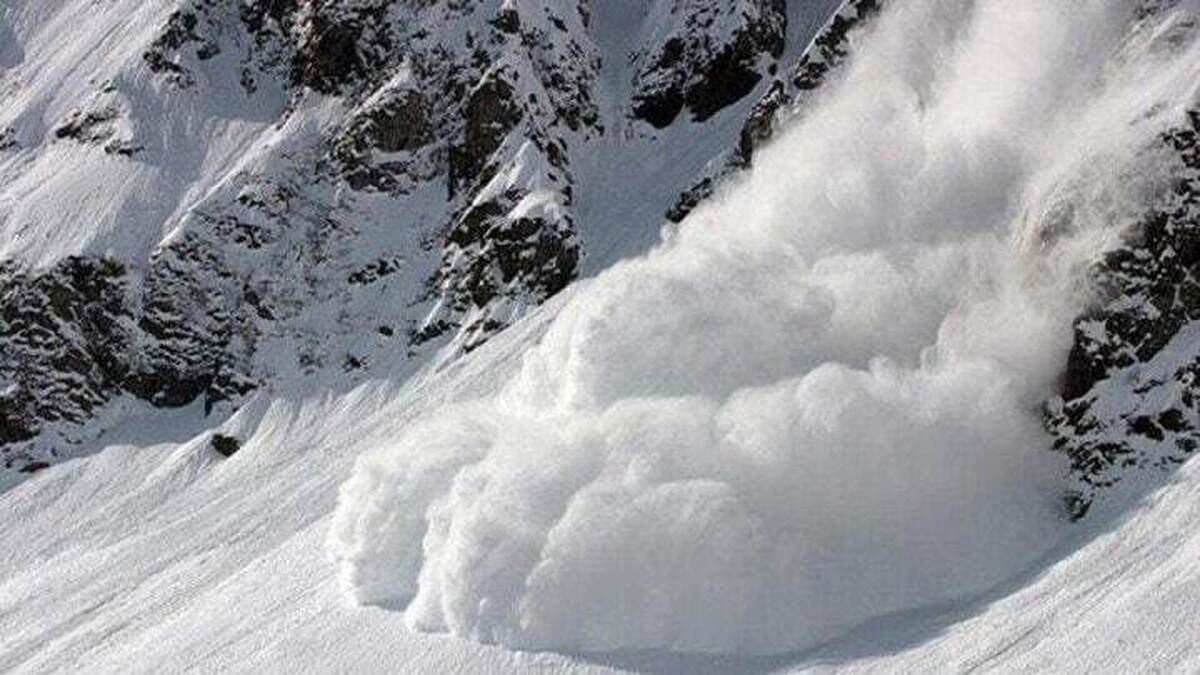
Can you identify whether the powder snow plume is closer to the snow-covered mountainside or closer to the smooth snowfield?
the snow-covered mountainside

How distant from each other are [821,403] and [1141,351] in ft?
34.3

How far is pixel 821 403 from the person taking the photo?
173 feet

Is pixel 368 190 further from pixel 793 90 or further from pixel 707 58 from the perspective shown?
pixel 793 90

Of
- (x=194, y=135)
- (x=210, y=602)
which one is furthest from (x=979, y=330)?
(x=194, y=135)

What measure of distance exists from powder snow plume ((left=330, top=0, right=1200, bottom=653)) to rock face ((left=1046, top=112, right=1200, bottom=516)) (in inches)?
32.4

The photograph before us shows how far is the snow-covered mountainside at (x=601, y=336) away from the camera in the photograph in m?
49.0

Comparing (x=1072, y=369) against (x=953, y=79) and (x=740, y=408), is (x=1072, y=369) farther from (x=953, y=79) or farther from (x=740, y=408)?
(x=953, y=79)

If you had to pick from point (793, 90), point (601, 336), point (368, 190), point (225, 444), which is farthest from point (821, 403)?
point (368, 190)

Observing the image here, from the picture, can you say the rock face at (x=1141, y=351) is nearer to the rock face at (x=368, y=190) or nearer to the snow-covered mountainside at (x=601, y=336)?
the snow-covered mountainside at (x=601, y=336)

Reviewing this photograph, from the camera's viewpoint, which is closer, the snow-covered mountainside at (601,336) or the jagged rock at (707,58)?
the snow-covered mountainside at (601,336)

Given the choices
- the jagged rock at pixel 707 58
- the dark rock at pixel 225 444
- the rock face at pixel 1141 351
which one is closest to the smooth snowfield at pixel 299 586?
the dark rock at pixel 225 444

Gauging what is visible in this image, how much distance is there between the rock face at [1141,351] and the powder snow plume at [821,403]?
0.82m

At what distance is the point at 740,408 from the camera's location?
181ft

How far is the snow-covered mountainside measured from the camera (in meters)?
49.0
